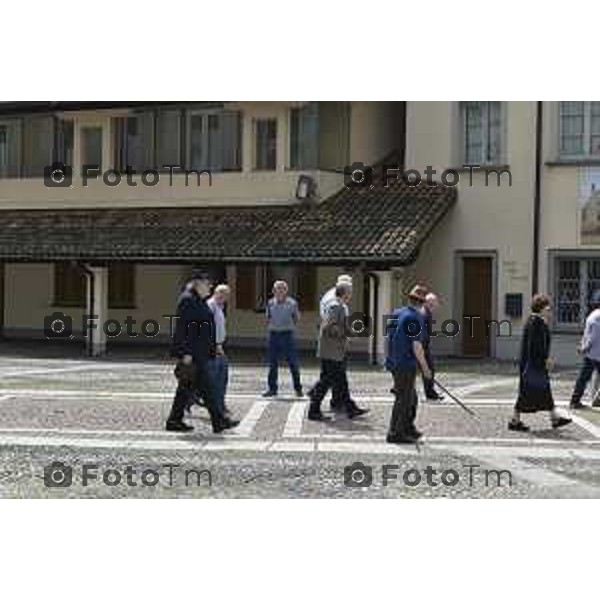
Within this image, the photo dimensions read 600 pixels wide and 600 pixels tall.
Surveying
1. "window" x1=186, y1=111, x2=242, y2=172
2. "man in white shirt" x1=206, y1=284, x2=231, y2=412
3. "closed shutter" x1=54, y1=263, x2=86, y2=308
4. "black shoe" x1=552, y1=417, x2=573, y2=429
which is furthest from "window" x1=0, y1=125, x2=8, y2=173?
"black shoe" x1=552, y1=417, x2=573, y2=429

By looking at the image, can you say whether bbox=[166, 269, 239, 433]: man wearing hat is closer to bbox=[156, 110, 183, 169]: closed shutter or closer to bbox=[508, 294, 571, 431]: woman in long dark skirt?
bbox=[508, 294, 571, 431]: woman in long dark skirt

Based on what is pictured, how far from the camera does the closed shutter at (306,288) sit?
1047 inches

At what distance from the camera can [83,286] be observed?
29562mm

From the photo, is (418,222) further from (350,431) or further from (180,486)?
(180,486)

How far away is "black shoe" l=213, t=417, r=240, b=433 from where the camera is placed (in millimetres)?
12914

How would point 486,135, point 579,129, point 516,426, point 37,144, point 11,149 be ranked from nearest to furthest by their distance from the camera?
point 516,426 → point 579,129 → point 486,135 → point 37,144 → point 11,149

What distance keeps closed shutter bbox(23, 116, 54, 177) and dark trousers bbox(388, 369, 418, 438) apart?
1929 cm

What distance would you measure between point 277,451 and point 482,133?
14.6 m

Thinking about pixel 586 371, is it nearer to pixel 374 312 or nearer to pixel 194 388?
pixel 194 388

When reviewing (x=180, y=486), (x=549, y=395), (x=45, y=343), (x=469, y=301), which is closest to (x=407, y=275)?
(x=469, y=301)

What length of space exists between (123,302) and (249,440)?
17.2m

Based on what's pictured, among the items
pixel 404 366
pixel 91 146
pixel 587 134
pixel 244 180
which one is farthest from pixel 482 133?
pixel 404 366

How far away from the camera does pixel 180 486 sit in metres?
9.82

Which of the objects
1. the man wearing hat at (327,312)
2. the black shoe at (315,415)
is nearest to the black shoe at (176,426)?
the black shoe at (315,415)
